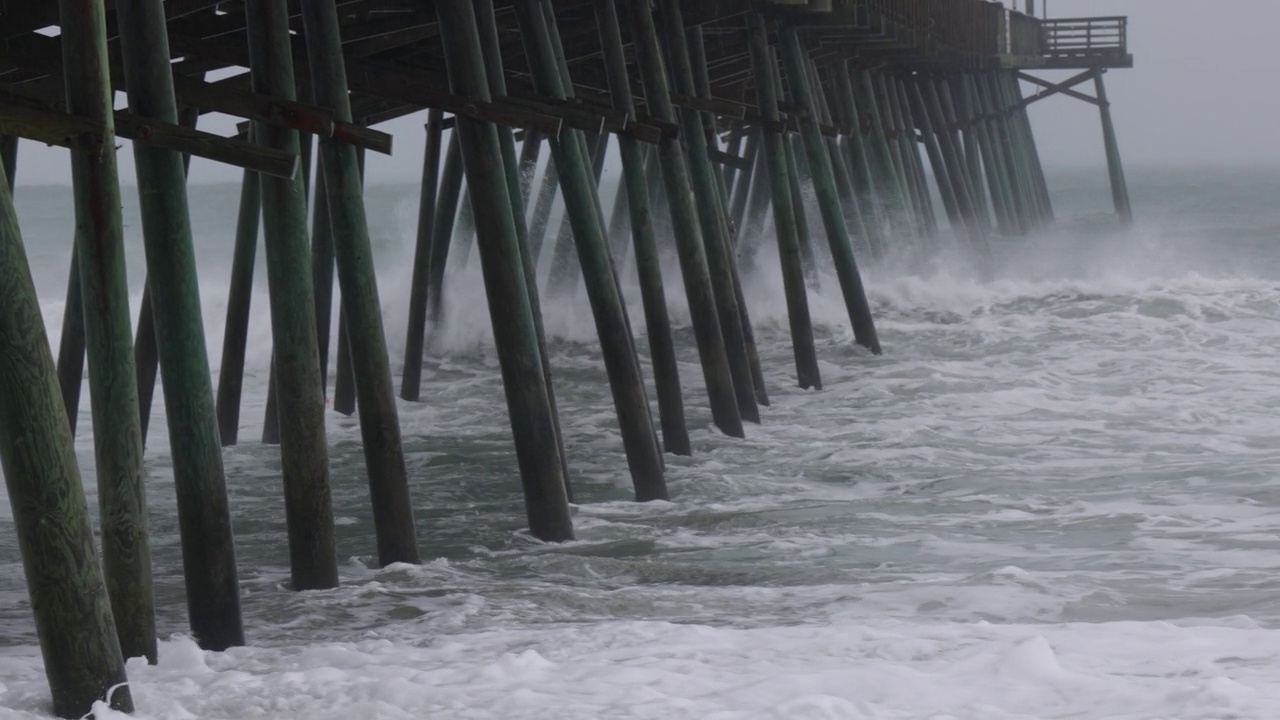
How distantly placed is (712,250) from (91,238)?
5860mm

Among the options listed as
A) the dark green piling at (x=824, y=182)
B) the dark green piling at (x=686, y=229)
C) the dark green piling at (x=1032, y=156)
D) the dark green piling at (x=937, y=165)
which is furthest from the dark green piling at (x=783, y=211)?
the dark green piling at (x=1032, y=156)

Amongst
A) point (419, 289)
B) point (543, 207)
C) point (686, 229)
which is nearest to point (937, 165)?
point (543, 207)

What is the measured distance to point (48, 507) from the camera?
144 inches

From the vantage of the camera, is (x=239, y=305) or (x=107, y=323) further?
(x=239, y=305)

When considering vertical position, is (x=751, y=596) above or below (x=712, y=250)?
below

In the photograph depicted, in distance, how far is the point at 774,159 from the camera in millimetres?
11195

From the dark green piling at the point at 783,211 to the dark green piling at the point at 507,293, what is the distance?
4.38m

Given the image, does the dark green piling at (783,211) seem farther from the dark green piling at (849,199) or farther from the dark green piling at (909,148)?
the dark green piling at (909,148)

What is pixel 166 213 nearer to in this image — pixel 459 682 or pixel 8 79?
pixel 459 682

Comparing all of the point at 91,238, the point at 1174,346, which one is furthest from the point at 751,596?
the point at 1174,346

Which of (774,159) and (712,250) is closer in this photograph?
(712,250)

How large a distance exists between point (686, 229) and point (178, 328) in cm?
479

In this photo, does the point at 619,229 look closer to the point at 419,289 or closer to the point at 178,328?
the point at 419,289

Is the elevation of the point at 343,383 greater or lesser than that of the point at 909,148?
lesser
